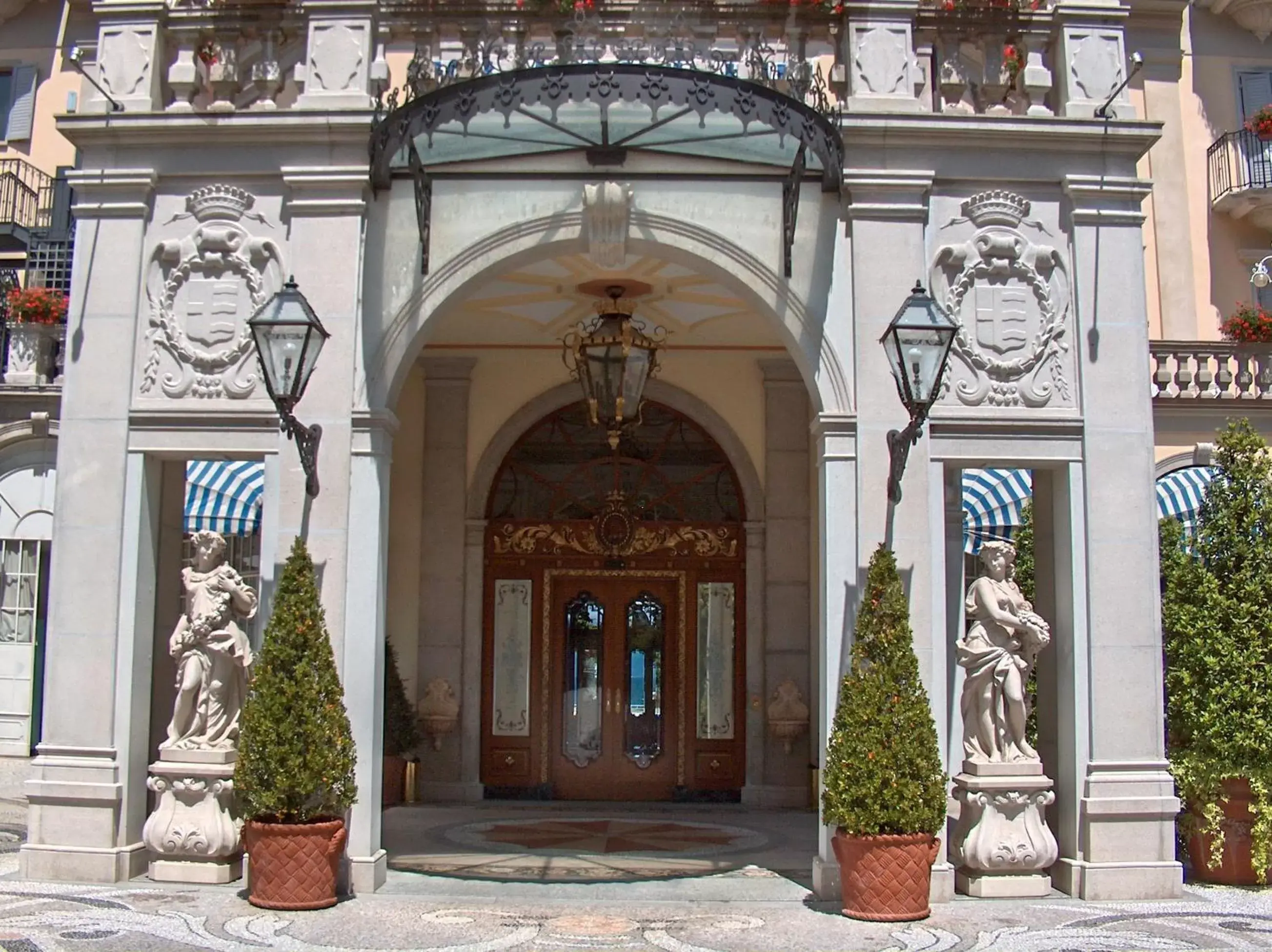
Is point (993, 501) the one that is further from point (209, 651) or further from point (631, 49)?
point (209, 651)

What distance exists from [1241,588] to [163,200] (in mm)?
8803

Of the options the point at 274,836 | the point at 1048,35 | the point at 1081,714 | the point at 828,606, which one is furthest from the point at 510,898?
the point at 1048,35

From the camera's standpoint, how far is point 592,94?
9.84m

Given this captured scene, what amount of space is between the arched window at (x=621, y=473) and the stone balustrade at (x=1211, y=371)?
5497 millimetres

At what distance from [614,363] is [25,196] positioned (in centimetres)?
1332

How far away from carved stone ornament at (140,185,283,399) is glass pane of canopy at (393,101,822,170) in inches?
58.7

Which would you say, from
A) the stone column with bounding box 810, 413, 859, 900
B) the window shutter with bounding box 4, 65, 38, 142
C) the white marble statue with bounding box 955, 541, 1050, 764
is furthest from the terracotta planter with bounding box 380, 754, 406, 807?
the window shutter with bounding box 4, 65, 38, 142

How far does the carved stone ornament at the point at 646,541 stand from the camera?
15211mm

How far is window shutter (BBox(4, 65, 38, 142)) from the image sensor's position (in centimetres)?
2117

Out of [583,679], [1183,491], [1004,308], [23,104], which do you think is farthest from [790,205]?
[23,104]

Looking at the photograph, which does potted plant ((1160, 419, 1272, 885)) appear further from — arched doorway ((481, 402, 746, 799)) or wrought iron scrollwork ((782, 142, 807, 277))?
arched doorway ((481, 402, 746, 799))

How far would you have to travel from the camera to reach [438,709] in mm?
14711

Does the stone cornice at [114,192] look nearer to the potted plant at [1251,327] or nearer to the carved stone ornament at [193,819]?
the carved stone ornament at [193,819]

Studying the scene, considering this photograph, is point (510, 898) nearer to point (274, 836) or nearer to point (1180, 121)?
point (274, 836)
